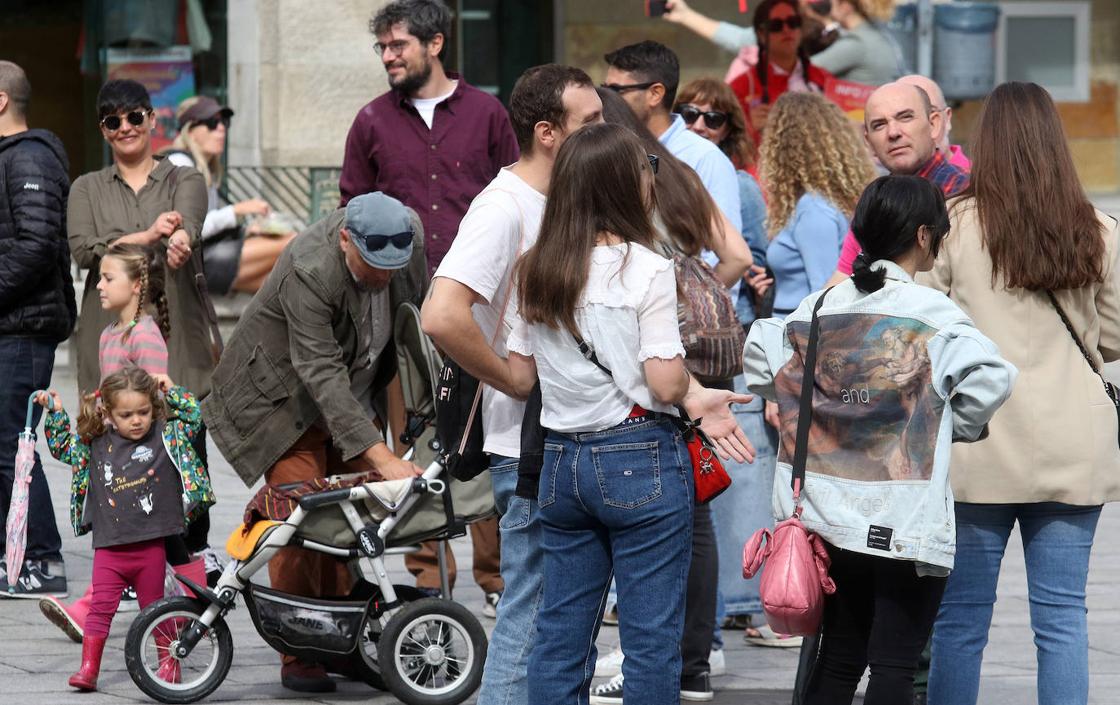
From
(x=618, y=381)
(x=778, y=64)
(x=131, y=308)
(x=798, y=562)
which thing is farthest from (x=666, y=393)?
(x=778, y=64)

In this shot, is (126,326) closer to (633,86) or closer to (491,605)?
(491,605)

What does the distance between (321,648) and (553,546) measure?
4.78 feet

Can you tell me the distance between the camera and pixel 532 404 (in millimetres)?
4445

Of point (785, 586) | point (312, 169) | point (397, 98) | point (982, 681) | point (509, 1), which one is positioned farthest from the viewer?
point (509, 1)

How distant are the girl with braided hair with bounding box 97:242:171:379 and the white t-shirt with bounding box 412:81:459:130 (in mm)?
1353

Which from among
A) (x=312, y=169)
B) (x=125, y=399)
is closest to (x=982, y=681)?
(x=125, y=399)

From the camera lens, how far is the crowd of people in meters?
4.27

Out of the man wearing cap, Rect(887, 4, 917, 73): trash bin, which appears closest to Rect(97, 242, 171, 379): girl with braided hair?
the man wearing cap

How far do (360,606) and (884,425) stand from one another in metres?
2.00

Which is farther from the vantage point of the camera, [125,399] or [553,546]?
[125,399]

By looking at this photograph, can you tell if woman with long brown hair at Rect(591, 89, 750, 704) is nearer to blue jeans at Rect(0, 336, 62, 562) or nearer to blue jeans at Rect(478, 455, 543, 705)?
blue jeans at Rect(478, 455, 543, 705)

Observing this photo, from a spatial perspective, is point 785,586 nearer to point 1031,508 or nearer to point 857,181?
point 1031,508

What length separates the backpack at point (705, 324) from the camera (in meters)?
4.84

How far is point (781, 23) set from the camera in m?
10.0
